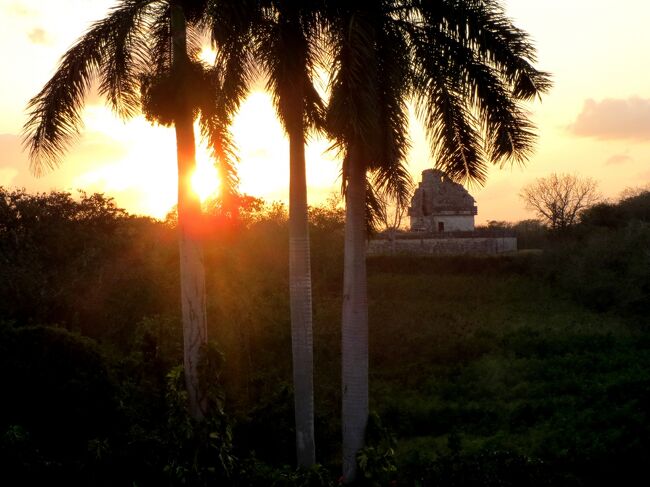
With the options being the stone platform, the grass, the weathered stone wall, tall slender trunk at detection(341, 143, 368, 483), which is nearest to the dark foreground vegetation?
the grass

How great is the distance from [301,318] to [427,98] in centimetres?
412

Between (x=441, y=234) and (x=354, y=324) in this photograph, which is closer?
(x=354, y=324)

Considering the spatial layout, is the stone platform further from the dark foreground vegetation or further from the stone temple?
the stone temple

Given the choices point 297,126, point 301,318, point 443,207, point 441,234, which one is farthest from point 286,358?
point 443,207

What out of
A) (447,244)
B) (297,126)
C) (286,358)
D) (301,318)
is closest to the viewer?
(301,318)

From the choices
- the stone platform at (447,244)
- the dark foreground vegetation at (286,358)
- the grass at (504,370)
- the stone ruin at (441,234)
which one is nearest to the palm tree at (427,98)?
the dark foreground vegetation at (286,358)

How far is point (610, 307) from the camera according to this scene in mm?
30078

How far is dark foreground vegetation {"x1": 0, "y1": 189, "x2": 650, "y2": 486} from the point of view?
10320mm

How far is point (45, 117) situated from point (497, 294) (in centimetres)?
2631

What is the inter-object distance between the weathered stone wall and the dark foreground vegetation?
9.58 feet


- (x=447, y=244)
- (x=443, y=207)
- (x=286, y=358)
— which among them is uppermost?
(x=443, y=207)

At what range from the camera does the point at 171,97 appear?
1141 centimetres

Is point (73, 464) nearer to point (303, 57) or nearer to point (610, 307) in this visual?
point (303, 57)

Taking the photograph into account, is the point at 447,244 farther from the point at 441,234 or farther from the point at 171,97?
the point at 171,97
